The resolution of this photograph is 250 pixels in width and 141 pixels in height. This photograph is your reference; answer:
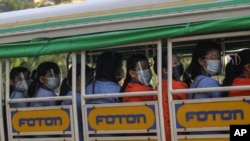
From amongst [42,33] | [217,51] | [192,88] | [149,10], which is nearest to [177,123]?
[192,88]

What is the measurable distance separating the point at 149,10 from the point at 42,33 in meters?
1.27

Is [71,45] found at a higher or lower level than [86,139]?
higher

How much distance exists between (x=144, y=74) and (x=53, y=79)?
1.15m

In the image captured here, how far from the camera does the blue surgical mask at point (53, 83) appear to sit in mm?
5695

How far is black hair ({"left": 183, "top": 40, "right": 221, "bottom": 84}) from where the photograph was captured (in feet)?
15.8

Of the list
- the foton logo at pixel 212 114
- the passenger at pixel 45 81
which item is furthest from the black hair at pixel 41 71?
the foton logo at pixel 212 114

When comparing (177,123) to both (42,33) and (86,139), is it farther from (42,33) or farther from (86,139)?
(42,33)

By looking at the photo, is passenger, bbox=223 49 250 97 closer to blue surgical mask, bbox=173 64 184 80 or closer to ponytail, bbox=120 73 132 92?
blue surgical mask, bbox=173 64 184 80

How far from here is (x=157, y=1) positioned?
16.5ft

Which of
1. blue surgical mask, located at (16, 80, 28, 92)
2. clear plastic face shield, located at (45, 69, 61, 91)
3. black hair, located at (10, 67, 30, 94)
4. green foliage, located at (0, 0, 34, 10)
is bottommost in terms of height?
blue surgical mask, located at (16, 80, 28, 92)

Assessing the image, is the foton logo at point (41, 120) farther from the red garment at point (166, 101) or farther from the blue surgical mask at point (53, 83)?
the red garment at point (166, 101)

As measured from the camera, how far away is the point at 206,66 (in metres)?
4.82

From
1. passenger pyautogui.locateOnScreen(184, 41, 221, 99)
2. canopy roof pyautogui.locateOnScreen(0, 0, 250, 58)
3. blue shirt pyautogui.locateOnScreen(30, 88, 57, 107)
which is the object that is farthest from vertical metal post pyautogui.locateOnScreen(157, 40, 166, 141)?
blue shirt pyautogui.locateOnScreen(30, 88, 57, 107)

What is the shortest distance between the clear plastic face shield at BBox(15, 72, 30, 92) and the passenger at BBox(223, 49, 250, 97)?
2267 millimetres
